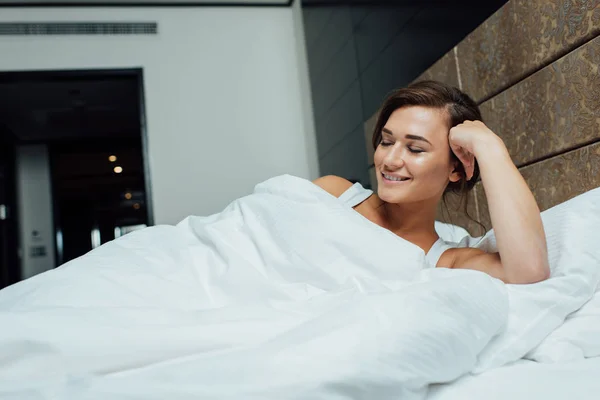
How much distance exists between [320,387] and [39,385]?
356mm

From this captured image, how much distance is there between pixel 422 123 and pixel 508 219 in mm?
387

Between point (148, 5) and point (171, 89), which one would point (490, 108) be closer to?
point (171, 89)

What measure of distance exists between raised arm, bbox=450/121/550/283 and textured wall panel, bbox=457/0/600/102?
14.9 inches

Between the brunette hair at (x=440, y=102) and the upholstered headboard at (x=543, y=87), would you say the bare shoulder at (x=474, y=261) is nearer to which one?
the brunette hair at (x=440, y=102)

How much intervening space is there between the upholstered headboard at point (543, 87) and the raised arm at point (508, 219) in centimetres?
31

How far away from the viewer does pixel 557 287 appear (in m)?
1.09

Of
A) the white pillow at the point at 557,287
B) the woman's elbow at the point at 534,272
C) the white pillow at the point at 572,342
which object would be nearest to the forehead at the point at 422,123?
the white pillow at the point at 557,287

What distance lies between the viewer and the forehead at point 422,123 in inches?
58.9

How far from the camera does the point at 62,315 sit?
A: 31.8 inches

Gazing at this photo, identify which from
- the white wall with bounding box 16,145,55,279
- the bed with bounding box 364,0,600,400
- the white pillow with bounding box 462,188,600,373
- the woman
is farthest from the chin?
the white wall with bounding box 16,145,55,279

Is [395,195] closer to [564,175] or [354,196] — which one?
[354,196]

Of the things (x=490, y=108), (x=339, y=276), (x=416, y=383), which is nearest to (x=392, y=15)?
(x=490, y=108)

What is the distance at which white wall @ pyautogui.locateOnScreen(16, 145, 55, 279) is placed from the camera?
671cm

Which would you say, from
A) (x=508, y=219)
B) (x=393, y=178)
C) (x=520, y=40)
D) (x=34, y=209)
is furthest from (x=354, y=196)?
(x=34, y=209)
